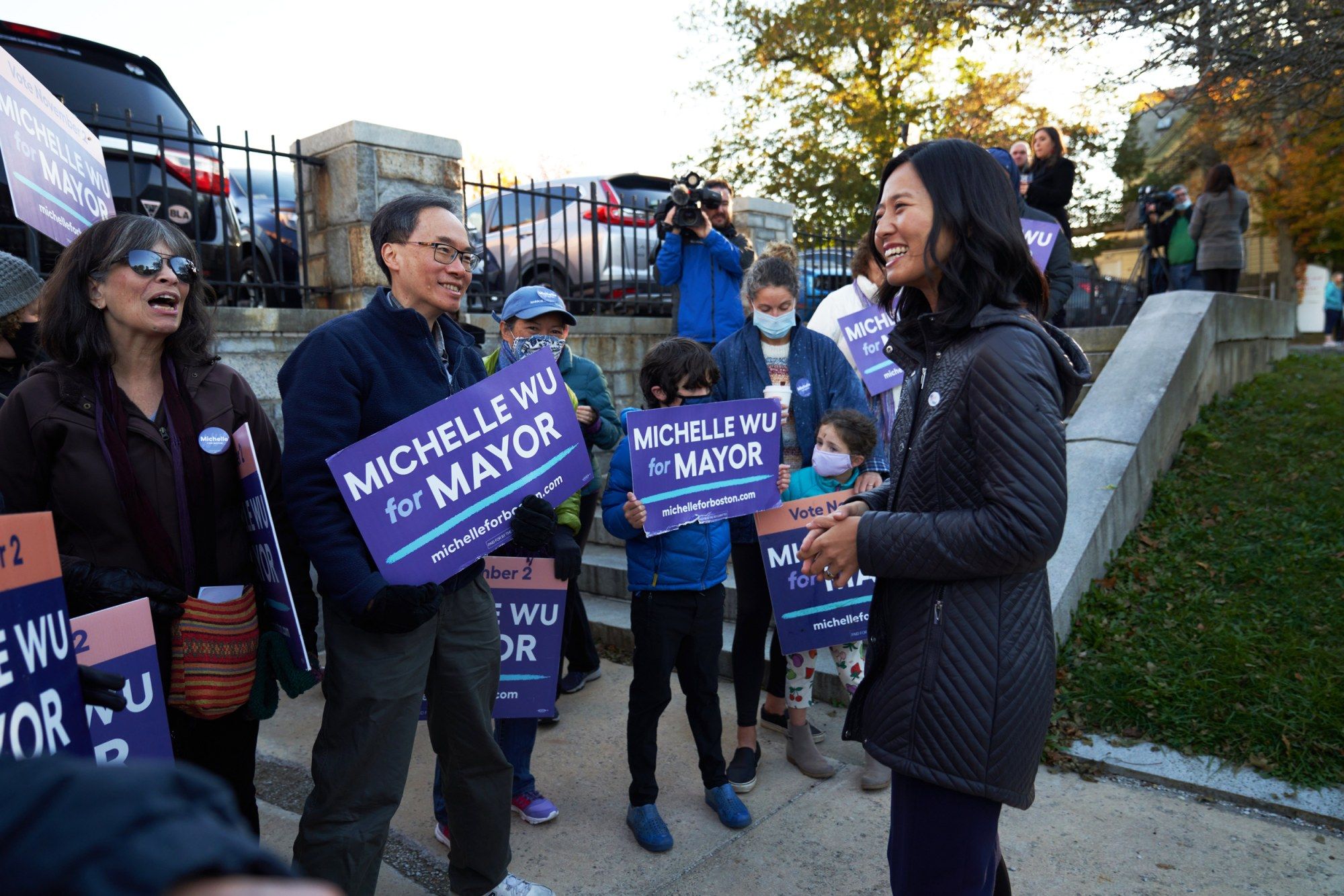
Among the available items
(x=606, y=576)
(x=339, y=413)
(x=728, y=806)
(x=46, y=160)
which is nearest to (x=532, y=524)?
(x=339, y=413)

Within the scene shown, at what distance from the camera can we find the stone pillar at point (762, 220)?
356 inches

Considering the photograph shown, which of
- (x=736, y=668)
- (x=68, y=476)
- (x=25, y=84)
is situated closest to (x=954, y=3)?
(x=736, y=668)

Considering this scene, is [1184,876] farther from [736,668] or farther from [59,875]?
[59,875]

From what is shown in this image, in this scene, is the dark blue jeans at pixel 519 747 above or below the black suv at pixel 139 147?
below

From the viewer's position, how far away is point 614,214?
27.1 ft

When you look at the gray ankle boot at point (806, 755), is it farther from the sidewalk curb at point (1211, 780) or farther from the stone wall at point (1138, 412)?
the stone wall at point (1138, 412)

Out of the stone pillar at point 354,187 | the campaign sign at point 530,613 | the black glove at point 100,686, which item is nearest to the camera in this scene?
the black glove at point 100,686

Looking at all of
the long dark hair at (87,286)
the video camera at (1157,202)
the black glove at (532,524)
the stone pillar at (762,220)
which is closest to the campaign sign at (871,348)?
the black glove at (532,524)

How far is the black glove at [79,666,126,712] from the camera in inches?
64.1

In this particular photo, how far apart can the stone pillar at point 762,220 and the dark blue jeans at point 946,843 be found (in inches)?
299

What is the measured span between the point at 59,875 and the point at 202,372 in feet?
7.43

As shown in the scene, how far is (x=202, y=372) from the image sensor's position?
8.25 ft

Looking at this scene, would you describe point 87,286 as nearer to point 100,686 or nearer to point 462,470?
point 462,470

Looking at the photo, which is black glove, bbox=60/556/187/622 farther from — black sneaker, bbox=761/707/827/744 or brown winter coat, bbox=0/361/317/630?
black sneaker, bbox=761/707/827/744
